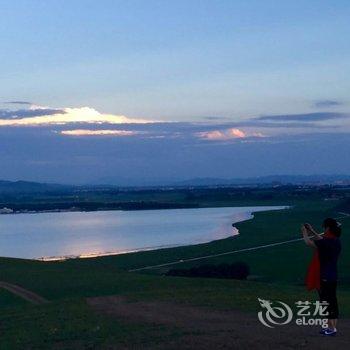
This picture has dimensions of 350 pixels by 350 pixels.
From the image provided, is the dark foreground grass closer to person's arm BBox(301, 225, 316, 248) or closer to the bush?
person's arm BBox(301, 225, 316, 248)

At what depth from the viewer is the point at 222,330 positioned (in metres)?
12.4

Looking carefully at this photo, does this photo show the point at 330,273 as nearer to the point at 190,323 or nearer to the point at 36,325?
the point at 190,323

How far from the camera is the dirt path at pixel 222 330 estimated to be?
11.1 m

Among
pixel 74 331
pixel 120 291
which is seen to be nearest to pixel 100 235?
pixel 120 291

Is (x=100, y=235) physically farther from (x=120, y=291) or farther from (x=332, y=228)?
(x=332, y=228)

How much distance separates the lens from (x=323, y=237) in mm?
11188

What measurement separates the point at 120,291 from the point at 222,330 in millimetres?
10774

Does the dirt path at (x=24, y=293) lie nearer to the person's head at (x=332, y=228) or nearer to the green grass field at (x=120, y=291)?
the green grass field at (x=120, y=291)

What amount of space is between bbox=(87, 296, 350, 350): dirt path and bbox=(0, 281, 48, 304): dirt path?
23.6 feet

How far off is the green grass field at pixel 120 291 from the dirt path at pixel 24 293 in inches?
11.1

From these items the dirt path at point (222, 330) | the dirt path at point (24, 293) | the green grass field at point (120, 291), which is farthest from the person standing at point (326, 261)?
the dirt path at point (24, 293)

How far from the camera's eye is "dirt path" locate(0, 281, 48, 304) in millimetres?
22609

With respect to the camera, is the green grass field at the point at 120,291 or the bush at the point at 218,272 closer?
the green grass field at the point at 120,291

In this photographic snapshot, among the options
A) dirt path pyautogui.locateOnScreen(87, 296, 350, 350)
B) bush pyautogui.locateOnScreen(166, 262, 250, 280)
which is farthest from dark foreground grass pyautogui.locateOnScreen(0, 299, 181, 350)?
bush pyautogui.locateOnScreen(166, 262, 250, 280)
